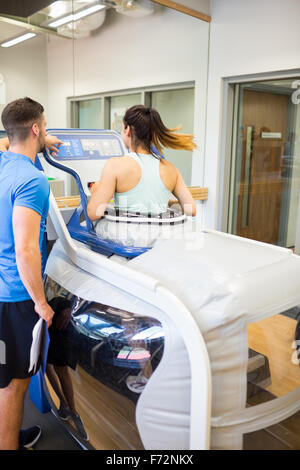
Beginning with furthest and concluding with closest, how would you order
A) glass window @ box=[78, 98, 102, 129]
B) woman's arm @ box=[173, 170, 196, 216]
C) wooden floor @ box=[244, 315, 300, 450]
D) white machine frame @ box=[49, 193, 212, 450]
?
1. glass window @ box=[78, 98, 102, 129]
2. woman's arm @ box=[173, 170, 196, 216]
3. wooden floor @ box=[244, 315, 300, 450]
4. white machine frame @ box=[49, 193, 212, 450]

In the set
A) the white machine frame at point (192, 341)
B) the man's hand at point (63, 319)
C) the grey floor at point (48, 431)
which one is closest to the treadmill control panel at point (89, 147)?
the man's hand at point (63, 319)

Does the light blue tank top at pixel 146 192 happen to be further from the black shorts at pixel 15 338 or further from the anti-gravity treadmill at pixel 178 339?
the black shorts at pixel 15 338

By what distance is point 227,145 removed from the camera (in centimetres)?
438

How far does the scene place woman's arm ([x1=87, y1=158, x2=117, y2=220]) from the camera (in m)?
1.72

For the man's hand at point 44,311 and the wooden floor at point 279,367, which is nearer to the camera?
the wooden floor at point 279,367

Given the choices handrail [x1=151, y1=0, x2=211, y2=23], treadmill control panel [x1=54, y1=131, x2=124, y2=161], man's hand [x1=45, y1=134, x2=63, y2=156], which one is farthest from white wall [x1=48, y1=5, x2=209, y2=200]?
man's hand [x1=45, y1=134, x2=63, y2=156]

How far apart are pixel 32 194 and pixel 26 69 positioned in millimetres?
2299

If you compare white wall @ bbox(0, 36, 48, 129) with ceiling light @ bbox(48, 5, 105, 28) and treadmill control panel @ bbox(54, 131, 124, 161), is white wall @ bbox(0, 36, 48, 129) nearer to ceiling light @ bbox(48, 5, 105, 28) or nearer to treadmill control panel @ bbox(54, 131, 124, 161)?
ceiling light @ bbox(48, 5, 105, 28)

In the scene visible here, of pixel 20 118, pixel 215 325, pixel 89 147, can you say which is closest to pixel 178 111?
pixel 89 147

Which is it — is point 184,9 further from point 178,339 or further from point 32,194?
point 178,339

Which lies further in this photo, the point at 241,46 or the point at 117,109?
the point at 117,109

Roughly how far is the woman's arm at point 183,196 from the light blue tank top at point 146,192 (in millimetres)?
161

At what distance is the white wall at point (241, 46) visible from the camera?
358 centimetres
